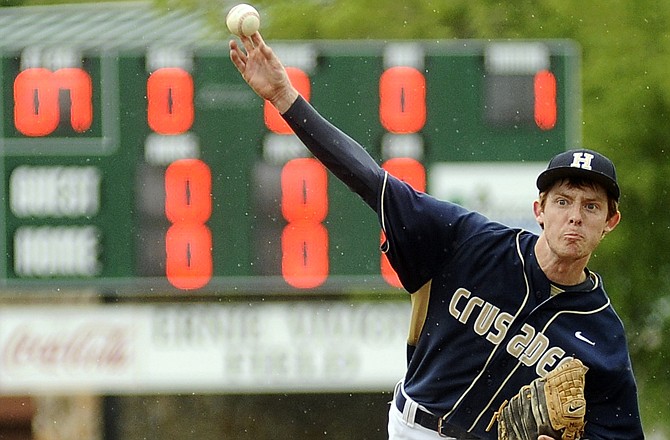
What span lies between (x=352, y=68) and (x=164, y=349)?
187cm

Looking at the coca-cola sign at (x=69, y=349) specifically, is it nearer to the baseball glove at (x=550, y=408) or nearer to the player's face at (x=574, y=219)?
the baseball glove at (x=550, y=408)

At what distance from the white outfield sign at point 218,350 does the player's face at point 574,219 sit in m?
4.90

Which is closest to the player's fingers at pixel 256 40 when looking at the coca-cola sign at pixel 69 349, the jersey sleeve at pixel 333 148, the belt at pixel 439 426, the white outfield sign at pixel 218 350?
the jersey sleeve at pixel 333 148

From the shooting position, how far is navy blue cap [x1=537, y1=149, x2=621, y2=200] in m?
A: 3.25

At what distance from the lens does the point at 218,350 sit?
818cm

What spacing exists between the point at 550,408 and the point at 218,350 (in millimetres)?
5048

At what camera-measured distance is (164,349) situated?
8250mm

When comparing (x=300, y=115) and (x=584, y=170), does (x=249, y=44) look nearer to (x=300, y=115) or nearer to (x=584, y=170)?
(x=300, y=115)

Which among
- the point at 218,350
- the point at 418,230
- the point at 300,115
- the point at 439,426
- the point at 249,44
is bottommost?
the point at 218,350

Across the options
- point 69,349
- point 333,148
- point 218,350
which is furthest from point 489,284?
point 69,349

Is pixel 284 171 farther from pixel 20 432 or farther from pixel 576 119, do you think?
pixel 20 432

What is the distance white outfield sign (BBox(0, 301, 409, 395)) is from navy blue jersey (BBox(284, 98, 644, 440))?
4.71 metres

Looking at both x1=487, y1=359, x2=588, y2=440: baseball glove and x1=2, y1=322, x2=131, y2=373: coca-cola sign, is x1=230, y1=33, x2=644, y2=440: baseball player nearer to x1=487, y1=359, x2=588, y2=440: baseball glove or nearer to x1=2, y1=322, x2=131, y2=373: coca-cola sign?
x1=487, y1=359, x2=588, y2=440: baseball glove

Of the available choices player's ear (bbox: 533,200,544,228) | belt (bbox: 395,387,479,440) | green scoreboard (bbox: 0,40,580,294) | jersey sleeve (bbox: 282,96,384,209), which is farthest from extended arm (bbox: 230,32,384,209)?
green scoreboard (bbox: 0,40,580,294)
